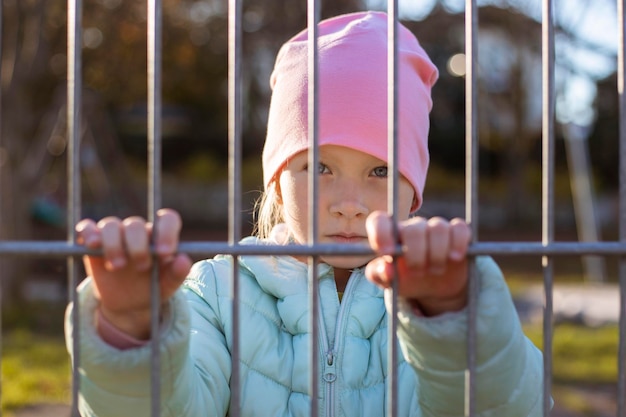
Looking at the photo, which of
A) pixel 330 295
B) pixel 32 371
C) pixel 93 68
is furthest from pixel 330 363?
pixel 93 68

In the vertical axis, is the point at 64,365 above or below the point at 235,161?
below

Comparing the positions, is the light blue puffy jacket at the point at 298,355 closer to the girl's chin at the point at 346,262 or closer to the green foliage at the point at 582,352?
the girl's chin at the point at 346,262

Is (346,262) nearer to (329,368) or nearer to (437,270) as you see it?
(329,368)

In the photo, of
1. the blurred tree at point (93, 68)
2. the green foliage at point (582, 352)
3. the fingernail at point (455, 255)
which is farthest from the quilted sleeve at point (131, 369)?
the blurred tree at point (93, 68)

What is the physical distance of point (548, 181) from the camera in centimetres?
154

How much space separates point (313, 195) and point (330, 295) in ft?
2.55

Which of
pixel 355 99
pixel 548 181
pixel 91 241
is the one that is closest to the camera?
pixel 91 241

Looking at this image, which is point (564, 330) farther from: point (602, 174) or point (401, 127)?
point (602, 174)

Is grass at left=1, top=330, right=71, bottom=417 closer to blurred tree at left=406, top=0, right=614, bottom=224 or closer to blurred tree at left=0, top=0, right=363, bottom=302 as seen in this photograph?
blurred tree at left=0, top=0, right=363, bottom=302

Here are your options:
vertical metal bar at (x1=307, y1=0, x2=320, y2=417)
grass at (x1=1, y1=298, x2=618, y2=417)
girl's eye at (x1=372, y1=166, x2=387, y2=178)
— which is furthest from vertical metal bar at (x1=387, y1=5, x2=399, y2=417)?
grass at (x1=1, y1=298, x2=618, y2=417)

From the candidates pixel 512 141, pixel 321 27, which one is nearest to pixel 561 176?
pixel 512 141

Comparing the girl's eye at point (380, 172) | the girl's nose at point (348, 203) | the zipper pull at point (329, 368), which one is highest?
the girl's eye at point (380, 172)

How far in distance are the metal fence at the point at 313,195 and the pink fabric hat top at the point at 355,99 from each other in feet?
2.38

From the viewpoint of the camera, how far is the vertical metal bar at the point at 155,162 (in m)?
1.46
